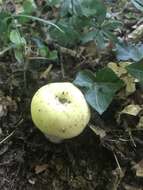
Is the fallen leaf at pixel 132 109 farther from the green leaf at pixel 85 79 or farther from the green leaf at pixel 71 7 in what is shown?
the green leaf at pixel 71 7

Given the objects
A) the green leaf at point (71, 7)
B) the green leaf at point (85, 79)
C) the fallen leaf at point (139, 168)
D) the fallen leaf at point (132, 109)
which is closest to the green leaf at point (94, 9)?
the green leaf at point (71, 7)

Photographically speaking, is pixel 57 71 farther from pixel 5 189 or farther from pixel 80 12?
pixel 5 189

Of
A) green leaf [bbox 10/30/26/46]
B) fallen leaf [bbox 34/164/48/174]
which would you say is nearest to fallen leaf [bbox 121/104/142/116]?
fallen leaf [bbox 34/164/48/174]

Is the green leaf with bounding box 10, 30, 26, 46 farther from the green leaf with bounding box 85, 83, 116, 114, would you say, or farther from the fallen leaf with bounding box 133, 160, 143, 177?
the fallen leaf with bounding box 133, 160, 143, 177

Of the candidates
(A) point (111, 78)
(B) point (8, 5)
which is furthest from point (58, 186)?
(B) point (8, 5)

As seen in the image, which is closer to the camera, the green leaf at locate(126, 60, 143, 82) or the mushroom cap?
the mushroom cap
